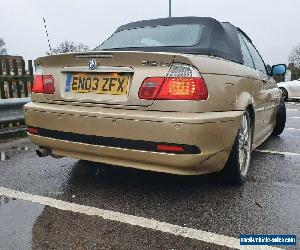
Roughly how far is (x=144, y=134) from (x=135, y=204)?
0.63 meters

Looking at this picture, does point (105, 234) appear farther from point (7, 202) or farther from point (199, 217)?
point (7, 202)

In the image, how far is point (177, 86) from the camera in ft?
8.98

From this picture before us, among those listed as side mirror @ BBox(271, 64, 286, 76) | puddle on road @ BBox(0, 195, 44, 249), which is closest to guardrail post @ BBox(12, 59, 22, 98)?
puddle on road @ BBox(0, 195, 44, 249)

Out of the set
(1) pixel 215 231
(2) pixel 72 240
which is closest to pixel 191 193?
(1) pixel 215 231

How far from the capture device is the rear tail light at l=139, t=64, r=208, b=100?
273 cm

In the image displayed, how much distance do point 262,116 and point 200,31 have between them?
1371 millimetres

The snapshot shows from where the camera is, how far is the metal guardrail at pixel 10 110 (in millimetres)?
5884

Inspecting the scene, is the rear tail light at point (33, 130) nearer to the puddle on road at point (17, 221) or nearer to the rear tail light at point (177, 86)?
the puddle on road at point (17, 221)

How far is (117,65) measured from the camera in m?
2.89

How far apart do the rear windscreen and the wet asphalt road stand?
4.23 ft

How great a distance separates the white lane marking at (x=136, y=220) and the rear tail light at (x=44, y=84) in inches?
36.1

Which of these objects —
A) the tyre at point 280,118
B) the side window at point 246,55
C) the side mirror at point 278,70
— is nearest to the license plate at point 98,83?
the side window at point 246,55

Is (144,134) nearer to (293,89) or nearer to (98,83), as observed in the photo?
(98,83)

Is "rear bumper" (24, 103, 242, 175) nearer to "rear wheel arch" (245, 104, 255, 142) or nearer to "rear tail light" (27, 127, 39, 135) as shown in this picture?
"rear tail light" (27, 127, 39, 135)
